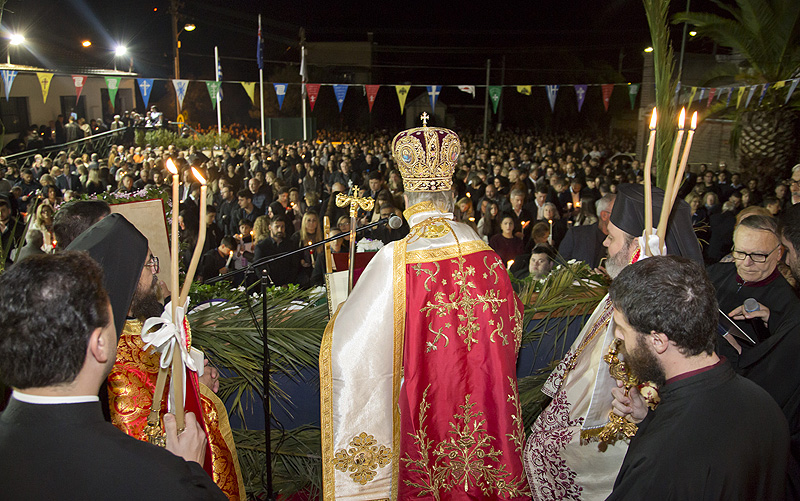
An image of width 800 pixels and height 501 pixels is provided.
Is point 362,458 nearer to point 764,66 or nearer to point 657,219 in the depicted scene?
point 657,219

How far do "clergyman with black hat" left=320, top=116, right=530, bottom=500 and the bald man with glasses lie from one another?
1.13 meters

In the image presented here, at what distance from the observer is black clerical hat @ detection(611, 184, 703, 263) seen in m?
2.70

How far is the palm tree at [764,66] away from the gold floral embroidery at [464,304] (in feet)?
37.8

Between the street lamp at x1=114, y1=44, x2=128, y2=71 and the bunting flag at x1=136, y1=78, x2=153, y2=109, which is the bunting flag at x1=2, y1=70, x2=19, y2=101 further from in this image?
the street lamp at x1=114, y1=44, x2=128, y2=71

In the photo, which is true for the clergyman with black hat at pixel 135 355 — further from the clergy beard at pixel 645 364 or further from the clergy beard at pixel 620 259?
the clergy beard at pixel 620 259

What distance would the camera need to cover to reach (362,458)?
3150 mm

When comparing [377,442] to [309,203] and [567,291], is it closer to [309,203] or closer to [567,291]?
[567,291]

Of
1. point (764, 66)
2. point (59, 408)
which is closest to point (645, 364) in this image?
point (59, 408)

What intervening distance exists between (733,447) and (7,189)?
10898 mm

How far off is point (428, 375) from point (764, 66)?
1288 centimetres

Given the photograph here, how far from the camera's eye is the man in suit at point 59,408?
1380 millimetres

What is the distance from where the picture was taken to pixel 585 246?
5.93 meters

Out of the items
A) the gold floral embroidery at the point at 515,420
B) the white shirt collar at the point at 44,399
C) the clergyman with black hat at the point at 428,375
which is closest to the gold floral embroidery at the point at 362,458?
the clergyman with black hat at the point at 428,375

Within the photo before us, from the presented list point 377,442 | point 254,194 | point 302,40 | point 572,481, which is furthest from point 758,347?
point 302,40
